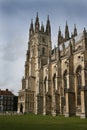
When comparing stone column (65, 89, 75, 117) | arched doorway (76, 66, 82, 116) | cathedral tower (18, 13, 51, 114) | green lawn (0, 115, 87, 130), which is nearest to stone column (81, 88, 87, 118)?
stone column (65, 89, 75, 117)

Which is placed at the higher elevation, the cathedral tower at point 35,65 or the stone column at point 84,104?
the cathedral tower at point 35,65

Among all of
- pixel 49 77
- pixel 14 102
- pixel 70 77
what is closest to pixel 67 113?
pixel 70 77

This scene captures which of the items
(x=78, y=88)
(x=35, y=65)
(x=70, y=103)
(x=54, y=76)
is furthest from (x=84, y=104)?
(x=35, y=65)

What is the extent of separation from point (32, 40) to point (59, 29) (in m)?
10.2

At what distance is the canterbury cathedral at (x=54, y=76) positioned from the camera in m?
40.5

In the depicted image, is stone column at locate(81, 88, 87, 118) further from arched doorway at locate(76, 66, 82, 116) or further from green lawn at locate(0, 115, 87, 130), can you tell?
green lawn at locate(0, 115, 87, 130)

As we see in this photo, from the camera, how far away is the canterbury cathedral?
40500 millimetres

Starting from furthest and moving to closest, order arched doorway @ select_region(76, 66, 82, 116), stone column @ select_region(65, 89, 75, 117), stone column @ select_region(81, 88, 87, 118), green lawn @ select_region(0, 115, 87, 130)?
arched doorway @ select_region(76, 66, 82, 116) → stone column @ select_region(65, 89, 75, 117) → stone column @ select_region(81, 88, 87, 118) → green lawn @ select_region(0, 115, 87, 130)

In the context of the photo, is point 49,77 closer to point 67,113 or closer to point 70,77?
point 70,77

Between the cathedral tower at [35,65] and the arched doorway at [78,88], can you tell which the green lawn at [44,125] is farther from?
the cathedral tower at [35,65]

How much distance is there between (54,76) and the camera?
173ft

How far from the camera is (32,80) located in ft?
216

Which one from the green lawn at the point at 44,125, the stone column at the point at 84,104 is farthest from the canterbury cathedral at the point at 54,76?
the green lawn at the point at 44,125

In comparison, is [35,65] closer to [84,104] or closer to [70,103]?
[70,103]
